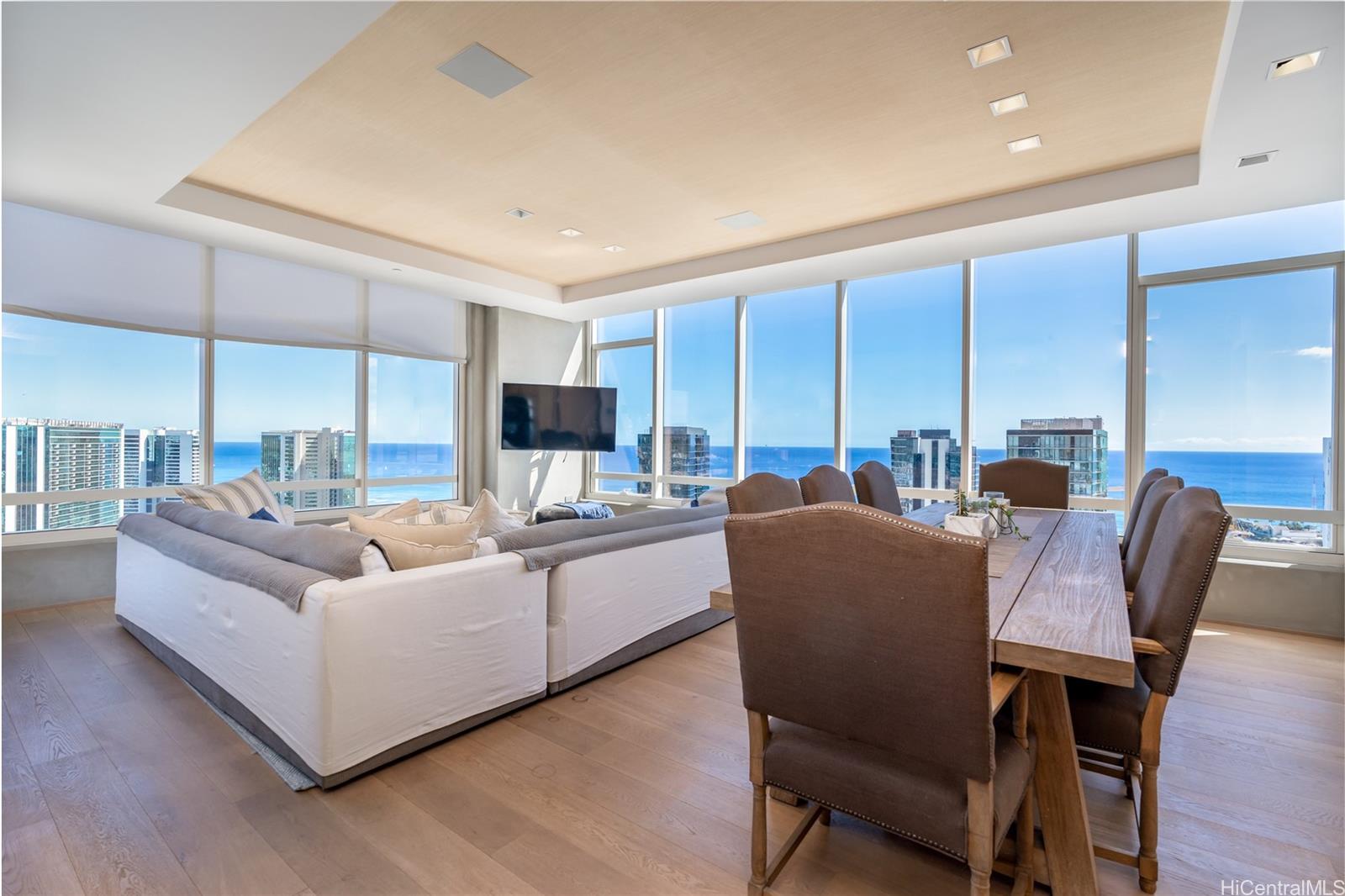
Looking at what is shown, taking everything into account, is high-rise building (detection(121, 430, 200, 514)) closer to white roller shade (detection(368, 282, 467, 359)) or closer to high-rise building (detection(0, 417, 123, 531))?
high-rise building (detection(0, 417, 123, 531))

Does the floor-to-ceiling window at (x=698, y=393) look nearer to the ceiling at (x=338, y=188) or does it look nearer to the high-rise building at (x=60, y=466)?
the ceiling at (x=338, y=188)

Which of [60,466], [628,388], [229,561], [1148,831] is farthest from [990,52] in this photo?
[60,466]

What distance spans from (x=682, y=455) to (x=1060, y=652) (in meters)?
5.89

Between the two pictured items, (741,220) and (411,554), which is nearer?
(411,554)

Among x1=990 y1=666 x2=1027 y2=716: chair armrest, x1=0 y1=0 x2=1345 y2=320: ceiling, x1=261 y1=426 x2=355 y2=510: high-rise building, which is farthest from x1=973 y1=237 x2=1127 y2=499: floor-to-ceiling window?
x1=261 y1=426 x2=355 y2=510: high-rise building

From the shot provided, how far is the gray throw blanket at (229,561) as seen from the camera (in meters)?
2.08

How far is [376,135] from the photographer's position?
3277 mm

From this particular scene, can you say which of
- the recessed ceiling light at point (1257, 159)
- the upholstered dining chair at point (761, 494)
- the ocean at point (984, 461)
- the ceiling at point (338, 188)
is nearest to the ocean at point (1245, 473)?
the ocean at point (984, 461)

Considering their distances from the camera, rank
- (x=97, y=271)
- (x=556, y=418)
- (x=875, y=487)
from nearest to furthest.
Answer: (x=875, y=487) < (x=97, y=271) < (x=556, y=418)

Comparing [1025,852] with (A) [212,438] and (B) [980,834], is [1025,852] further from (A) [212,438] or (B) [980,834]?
(A) [212,438]

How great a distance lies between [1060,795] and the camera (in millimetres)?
1553

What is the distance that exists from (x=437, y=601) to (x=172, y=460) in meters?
3.94

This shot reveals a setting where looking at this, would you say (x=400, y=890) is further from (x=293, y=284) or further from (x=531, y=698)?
(x=293, y=284)

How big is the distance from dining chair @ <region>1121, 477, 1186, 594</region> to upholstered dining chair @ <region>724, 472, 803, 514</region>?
4.01 ft
